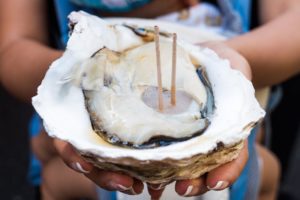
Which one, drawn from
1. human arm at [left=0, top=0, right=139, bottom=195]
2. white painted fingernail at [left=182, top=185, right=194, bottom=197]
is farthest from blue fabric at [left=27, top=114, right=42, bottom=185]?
white painted fingernail at [left=182, top=185, right=194, bottom=197]

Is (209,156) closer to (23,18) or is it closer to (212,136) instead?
(212,136)

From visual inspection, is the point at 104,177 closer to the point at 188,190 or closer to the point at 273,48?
the point at 188,190

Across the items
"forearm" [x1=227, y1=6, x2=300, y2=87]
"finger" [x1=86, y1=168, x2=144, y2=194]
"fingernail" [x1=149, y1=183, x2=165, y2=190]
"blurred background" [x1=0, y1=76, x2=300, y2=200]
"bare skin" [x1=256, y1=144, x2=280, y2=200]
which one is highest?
"finger" [x1=86, y1=168, x2=144, y2=194]

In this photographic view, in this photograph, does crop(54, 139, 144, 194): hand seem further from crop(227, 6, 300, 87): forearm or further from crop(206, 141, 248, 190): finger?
crop(227, 6, 300, 87): forearm

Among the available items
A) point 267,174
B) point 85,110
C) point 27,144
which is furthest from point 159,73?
point 27,144

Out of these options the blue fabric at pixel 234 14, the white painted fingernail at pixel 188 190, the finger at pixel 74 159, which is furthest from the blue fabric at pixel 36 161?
the white painted fingernail at pixel 188 190

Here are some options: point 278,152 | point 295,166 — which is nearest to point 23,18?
point 278,152

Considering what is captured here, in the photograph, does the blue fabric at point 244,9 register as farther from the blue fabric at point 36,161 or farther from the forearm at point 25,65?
the blue fabric at point 36,161
